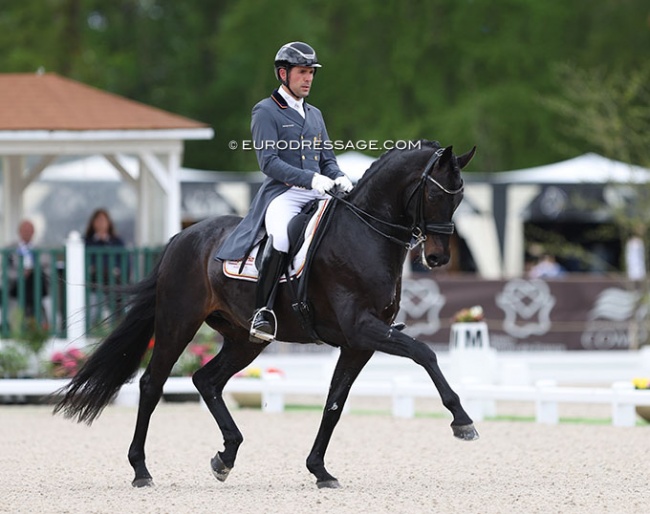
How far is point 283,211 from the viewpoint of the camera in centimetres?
836

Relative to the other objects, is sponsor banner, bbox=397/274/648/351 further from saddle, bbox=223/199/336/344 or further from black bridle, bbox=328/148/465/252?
black bridle, bbox=328/148/465/252

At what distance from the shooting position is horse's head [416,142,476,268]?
7754 millimetres

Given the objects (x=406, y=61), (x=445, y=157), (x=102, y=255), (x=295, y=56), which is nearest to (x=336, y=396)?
(x=445, y=157)

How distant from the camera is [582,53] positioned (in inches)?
1371

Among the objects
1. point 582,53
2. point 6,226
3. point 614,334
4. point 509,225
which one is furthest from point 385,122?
point 6,226

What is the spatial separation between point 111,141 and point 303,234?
25.2 ft

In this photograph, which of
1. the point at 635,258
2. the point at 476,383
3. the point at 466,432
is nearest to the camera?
the point at 466,432

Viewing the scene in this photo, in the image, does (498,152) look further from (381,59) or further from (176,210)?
(176,210)

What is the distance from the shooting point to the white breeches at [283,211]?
27.0 feet

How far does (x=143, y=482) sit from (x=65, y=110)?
824 cm

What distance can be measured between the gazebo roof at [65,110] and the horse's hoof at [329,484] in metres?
7.92

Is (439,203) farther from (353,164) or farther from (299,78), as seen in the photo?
(353,164)

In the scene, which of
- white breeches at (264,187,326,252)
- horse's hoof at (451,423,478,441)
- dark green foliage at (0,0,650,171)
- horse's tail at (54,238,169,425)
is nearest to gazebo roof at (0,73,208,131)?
horse's tail at (54,238,169,425)

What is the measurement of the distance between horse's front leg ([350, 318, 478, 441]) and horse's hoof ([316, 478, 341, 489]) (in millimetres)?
929
